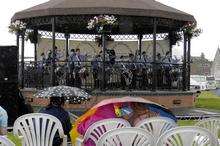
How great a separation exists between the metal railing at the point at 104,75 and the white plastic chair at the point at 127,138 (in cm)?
1387

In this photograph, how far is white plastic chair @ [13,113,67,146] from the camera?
29.8 ft

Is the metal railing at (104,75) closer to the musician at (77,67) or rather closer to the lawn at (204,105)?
the musician at (77,67)

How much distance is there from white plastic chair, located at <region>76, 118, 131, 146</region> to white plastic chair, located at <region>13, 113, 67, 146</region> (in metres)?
0.45

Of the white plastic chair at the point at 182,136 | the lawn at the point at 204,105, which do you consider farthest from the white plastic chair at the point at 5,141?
the lawn at the point at 204,105

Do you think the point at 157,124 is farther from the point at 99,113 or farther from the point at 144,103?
the point at 99,113

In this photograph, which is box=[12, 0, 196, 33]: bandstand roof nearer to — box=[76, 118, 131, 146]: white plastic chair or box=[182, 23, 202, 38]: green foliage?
box=[182, 23, 202, 38]: green foliage

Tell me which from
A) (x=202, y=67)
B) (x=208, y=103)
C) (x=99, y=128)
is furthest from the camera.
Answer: (x=202, y=67)

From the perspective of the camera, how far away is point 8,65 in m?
16.8

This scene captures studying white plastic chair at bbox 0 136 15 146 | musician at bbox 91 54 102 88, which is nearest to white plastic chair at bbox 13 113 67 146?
white plastic chair at bbox 0 136 15 146

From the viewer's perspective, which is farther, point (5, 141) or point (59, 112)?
point (59, 112)

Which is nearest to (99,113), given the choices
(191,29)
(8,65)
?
(8,65)

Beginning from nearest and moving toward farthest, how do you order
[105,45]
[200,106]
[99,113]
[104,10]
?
[99,113] → [104,10] → [105,45] → [200,106]

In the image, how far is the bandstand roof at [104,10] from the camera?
20.8 meters

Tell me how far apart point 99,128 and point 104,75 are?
12.2 meters
